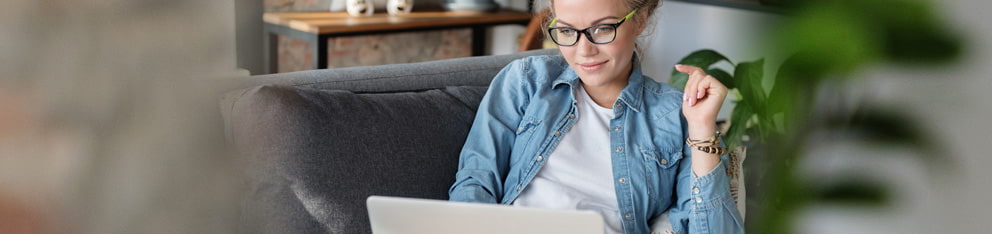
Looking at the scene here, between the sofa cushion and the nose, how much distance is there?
0.88 ft

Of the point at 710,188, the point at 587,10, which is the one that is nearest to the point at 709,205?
the point at 710,188

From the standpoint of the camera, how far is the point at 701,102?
1498 mm

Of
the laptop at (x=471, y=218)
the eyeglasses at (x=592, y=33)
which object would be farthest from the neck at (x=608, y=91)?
the laptop at (x=471, y=218)

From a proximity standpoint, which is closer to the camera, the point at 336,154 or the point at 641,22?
the point at 336,154

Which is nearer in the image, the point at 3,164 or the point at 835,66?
the point at 3,164

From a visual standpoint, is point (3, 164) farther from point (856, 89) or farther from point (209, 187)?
point (856, 89)

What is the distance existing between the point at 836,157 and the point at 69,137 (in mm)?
2321

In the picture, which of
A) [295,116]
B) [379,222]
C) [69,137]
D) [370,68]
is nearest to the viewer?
[69,137]

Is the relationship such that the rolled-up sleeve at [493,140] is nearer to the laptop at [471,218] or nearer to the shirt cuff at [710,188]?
the shirt cuff at [710,188]

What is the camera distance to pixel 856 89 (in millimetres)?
2488

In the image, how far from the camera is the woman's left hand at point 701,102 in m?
1.48

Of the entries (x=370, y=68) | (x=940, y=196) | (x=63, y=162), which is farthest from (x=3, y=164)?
(x=940, y=196)

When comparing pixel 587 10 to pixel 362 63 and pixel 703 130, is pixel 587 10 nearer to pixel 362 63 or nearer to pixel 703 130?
pixel 703 130

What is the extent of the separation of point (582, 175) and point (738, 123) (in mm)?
1013
